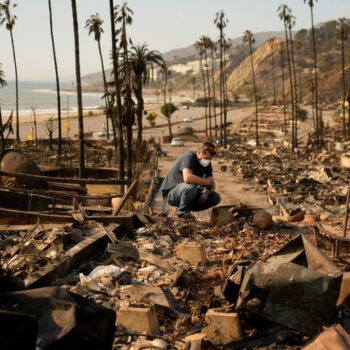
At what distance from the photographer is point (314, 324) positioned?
493 centimetres

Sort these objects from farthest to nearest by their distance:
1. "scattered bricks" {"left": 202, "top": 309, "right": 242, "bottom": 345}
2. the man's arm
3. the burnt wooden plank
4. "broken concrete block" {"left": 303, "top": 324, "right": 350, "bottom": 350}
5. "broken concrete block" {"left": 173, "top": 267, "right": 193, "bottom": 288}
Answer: the man's arm, "broken concrete block" {"left": 173, "top": 267, "right": 193, "bottom": 288}, the burnt wooden plank, "scattered bricks" {"left": 202, "top": 309, "right": 242, "bottom": 345}, "broken concrete block" {"left": 303, "top": 324, "right": 350, "bottom": 350}

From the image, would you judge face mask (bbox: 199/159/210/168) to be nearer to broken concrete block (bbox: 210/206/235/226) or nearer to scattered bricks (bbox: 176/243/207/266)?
broken concrete block (bbox: 210/206/235/226)

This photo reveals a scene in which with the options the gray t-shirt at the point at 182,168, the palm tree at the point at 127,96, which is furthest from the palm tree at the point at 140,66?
the gray t-shirt at the point at 182,168

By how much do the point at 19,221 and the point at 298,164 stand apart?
3011cm

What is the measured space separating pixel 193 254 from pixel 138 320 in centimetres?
224

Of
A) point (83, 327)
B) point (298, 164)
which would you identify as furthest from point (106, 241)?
point (298, 164)

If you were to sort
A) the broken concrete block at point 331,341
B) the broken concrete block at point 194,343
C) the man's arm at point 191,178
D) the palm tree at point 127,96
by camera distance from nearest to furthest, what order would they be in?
the broken concrete block at point 331,341, the broken concrete block at point 194,343, the man's arm at point 191,178, the palm tree at point 127,96

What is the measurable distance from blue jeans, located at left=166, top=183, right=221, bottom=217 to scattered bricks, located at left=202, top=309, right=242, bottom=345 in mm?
4397

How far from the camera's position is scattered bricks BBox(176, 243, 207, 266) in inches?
275

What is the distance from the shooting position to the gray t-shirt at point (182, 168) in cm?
928

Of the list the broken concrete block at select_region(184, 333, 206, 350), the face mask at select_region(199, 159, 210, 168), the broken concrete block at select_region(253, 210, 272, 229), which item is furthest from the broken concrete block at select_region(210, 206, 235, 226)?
the broken concrete block at select_region(184, 333, 206, 350)

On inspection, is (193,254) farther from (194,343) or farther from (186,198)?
(194,343)

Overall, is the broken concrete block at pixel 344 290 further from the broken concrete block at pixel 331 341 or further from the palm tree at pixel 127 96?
the palm tree at pixel 127 96

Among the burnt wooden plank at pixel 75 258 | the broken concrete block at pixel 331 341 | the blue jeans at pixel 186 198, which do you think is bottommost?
the broken concrete block at pixel 331 341
